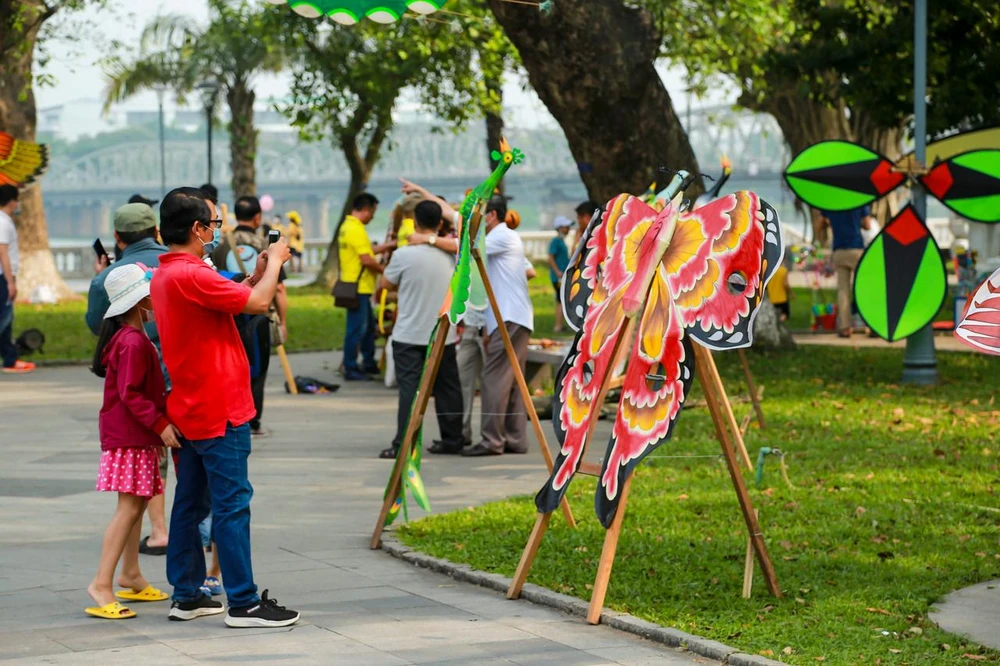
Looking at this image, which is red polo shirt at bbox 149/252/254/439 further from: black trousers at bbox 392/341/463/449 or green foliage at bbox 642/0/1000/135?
green foliage at bbox 642/0/1000/135

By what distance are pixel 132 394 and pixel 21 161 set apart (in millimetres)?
8800

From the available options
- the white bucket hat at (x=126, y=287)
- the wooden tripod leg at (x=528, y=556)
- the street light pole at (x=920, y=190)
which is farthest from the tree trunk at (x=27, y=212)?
the wooden tripod leg at (x=528, y=556)

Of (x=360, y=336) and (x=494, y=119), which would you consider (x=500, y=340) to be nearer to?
(x=360, y=336)

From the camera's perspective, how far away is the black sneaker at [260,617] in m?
6.31

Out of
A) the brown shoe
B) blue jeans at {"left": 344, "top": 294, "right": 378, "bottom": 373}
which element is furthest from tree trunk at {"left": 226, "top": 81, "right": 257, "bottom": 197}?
the brown shoe

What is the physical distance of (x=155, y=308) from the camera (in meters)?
6.24

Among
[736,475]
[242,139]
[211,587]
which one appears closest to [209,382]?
[211,587]

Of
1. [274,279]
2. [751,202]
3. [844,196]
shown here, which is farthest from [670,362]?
[844,196]

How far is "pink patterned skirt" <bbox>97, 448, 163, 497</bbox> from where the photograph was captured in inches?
261

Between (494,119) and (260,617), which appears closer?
(260,617)

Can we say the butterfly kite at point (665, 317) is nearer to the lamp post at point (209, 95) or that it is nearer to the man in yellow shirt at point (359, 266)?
the man in yellow shirt at point (359, 266)

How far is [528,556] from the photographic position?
687 centimetres

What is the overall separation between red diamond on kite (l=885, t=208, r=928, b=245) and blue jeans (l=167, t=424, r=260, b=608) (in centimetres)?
865

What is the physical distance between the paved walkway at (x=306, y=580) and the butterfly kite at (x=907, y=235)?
4.06 m
